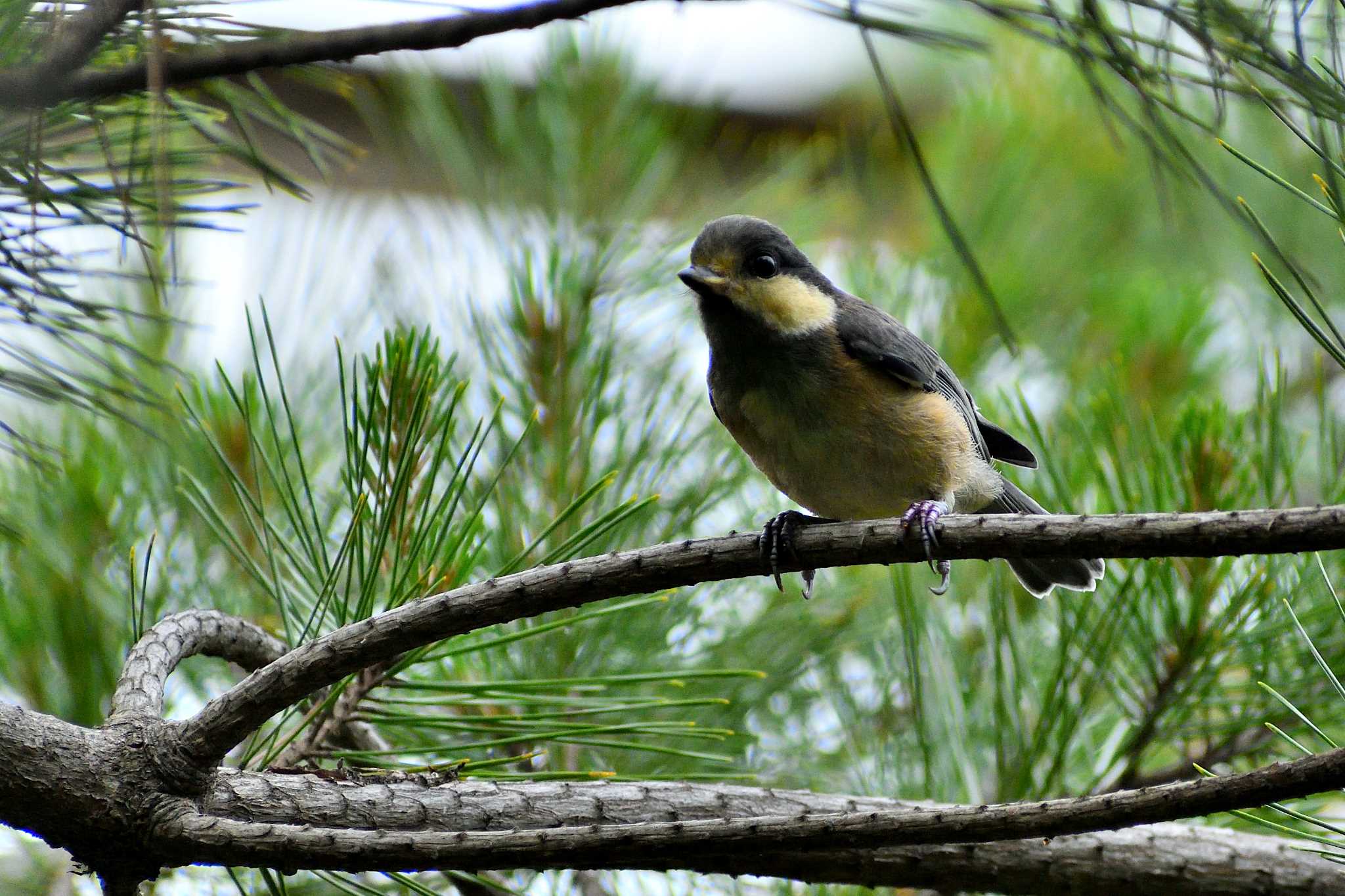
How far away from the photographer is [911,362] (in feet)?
8.09

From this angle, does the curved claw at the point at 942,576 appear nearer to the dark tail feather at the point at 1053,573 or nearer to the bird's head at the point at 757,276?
the dark tail feather at the point at 1053,573

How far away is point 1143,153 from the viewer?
370 cm

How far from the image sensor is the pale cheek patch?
Answer: 2412 mm

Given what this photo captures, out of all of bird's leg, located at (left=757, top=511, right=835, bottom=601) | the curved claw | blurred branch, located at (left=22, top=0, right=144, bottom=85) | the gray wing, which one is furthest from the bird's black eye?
blurred branch, located at (left=22, top=0, right=144, bottom=85)

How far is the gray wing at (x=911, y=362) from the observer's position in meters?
2.45

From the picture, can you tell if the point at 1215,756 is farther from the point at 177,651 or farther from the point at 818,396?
the point at 177,651

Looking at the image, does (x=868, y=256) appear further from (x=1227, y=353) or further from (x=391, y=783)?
(x=391, y=783)

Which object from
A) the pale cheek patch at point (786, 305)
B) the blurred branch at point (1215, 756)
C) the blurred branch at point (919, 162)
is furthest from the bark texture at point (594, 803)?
the pale cheek patch at point (786, 305)

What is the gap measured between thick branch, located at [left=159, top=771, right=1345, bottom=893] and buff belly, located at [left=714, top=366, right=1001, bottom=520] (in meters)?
0.92

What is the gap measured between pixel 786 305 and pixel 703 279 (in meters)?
0.25

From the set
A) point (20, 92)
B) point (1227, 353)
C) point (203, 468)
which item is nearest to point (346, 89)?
point (20, 92)

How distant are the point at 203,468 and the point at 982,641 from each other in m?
1.56

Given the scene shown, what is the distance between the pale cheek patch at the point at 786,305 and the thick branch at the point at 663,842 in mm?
1139

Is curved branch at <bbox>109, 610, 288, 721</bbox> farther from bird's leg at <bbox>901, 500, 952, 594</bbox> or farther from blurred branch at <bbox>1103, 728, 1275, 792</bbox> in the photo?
blurred branch at <bbox>1103, 728, 1275, 792</bbox>
